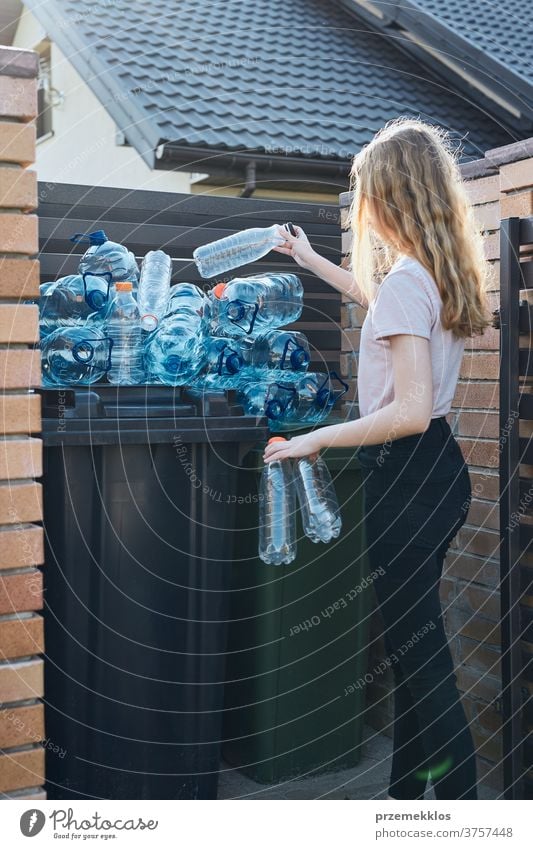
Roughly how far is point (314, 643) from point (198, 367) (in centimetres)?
99

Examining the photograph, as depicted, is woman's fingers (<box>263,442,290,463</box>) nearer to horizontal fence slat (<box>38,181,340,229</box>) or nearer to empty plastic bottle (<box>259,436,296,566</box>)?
empty plastic bottle (<box>259,436,296,566</box>)

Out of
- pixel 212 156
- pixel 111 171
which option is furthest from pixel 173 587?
pixel 111 171

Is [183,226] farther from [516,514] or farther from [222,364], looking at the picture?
[516,514]

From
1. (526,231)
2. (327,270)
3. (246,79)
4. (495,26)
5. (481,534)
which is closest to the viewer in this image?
(526,231)

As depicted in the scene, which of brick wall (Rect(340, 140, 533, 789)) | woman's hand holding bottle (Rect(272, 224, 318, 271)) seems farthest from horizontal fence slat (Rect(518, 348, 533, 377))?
woman's hand holding bottle (Rect(272, 224, 318, 271))

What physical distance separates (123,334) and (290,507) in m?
0.74

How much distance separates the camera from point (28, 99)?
2189mm

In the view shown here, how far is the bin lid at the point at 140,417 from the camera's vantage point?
267cm

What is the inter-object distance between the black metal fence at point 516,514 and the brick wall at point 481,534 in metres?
0.18

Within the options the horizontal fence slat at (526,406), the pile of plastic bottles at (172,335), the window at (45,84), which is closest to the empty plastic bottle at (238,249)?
the pile of plastic bottles at (172,335)

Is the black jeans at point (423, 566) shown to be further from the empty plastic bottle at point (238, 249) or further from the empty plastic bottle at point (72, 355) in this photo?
the empty plastic bottle at point (238, 249)

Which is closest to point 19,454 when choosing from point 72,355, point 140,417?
point 140,417

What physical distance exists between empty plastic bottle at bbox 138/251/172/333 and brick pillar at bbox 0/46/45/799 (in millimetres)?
817

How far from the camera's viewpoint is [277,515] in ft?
9.89
